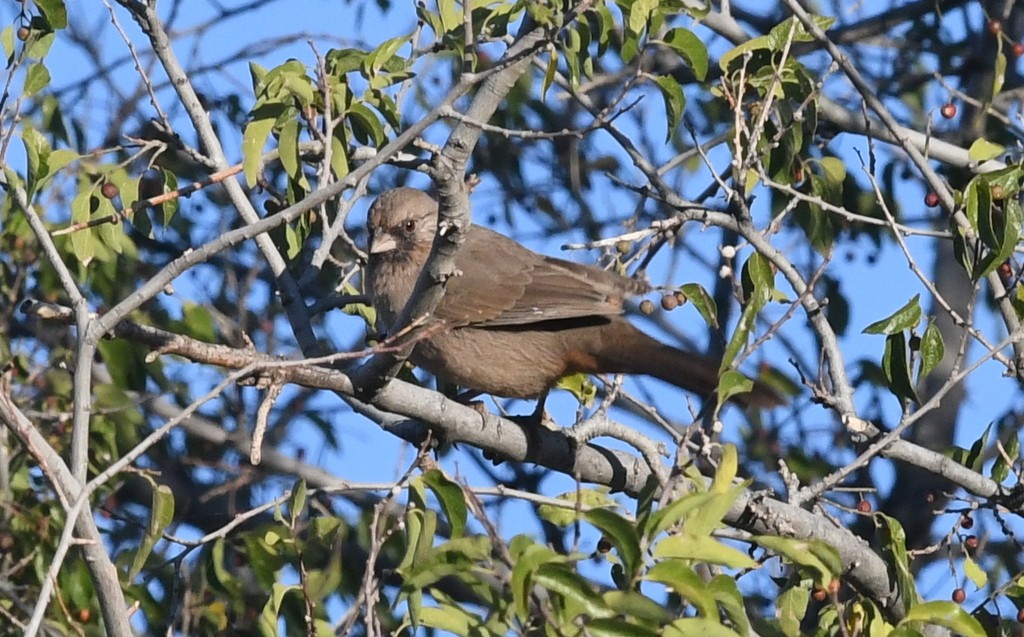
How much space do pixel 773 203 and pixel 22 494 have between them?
3.88m

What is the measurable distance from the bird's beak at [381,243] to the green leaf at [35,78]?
72.9 inches

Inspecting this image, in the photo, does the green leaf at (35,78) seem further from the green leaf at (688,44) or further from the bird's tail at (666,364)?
the bird's tail at (666,364)

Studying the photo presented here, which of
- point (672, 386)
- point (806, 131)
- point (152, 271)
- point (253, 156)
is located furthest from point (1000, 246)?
point (152, 271)

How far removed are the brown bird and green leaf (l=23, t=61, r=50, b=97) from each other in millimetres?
1703

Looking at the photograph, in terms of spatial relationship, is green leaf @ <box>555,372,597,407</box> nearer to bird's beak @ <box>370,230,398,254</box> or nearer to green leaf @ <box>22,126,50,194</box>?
bird's beak @ <box>370,230,398,254</box>

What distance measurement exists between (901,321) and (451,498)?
1.64m

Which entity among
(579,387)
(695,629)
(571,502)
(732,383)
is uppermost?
(579,387)

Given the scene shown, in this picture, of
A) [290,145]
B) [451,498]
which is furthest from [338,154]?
[451,498]

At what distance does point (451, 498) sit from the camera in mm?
4020

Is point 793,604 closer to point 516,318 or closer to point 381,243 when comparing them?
point 516,318

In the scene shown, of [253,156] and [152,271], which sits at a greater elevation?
[152,271]

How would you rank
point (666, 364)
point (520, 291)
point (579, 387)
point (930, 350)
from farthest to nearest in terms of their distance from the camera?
point (520, 291)
point (579, 387)
point (666, 364)
point (930, 350)

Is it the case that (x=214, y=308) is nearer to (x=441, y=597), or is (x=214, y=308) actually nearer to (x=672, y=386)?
(x=672, y=386)

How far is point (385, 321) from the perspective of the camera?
6422 millimetres
